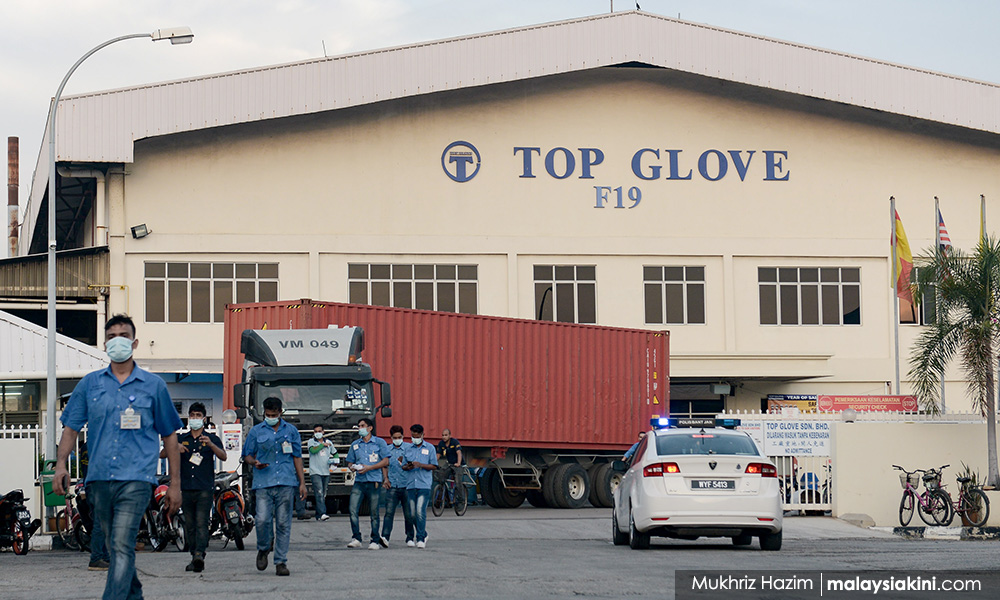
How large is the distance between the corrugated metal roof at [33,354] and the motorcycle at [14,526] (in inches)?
379

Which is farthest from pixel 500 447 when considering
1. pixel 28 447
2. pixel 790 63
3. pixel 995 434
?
pixel 790 63

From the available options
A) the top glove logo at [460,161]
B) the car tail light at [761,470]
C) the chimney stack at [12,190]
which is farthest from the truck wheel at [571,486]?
the chimney stack at [12,190]

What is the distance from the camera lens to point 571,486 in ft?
103

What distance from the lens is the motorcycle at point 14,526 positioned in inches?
725

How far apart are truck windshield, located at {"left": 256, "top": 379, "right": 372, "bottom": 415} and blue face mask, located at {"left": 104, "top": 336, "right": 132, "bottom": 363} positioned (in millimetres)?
16066

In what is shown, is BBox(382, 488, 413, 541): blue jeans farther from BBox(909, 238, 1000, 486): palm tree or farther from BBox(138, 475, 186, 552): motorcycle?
BBox(909, 238, 1000, 486): palm tree

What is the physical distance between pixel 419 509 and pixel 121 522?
10398 mm

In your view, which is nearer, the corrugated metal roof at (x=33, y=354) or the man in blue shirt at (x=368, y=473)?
the man in blue shirt at (x=368, y=473)

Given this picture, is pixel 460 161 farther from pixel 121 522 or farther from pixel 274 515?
pixel 121 522

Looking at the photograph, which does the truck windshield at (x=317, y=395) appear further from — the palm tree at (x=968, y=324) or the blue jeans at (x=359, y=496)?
the palm tree at (x=968, y=324)

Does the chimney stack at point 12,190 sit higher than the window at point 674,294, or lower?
higher

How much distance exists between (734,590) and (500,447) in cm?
1868

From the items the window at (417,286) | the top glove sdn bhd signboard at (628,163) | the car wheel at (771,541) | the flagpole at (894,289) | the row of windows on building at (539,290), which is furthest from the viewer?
the top glove sdn bhd signboard at (628,163)

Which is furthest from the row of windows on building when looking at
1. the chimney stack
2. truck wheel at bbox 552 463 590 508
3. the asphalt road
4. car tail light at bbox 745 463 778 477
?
the chimney stack
